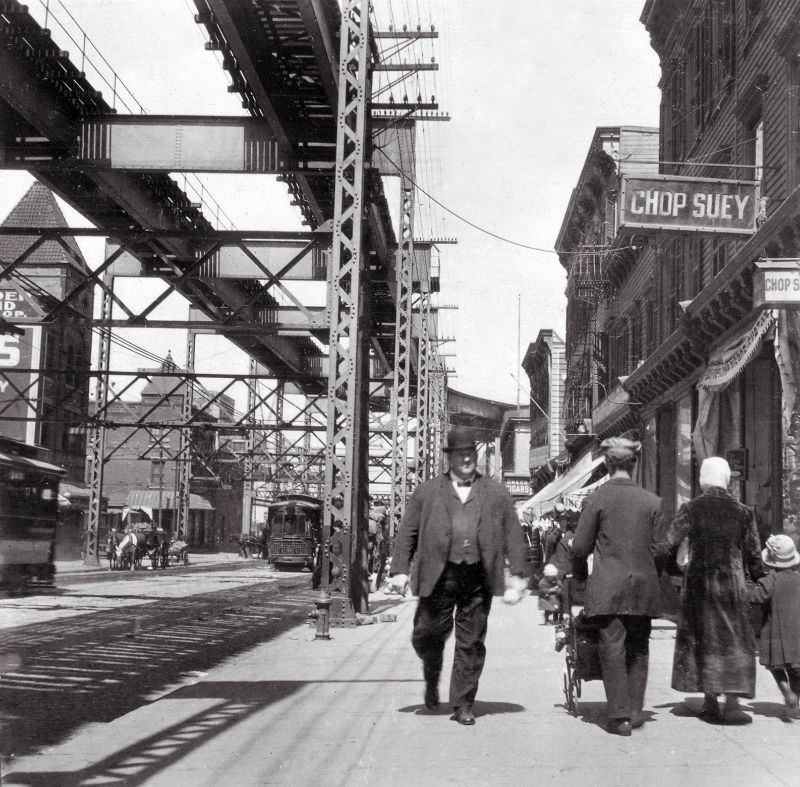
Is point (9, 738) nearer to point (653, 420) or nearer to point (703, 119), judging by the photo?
point (703, 119)

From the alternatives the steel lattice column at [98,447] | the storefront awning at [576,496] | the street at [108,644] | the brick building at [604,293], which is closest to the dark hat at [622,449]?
the street at [108,644]

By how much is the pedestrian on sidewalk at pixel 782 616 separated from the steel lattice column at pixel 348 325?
26.4ft

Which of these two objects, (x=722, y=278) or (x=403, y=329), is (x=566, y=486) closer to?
(x=403, y=329)

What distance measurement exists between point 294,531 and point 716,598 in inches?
1657

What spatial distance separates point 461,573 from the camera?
22.9 feet

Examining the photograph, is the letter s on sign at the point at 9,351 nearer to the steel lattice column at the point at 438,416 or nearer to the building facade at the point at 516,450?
the steel lattice column at the point at 438,416

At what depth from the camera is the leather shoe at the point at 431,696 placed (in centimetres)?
721

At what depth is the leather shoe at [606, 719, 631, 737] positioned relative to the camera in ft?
21.2

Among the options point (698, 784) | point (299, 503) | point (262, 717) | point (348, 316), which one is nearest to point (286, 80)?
point (348, 316)

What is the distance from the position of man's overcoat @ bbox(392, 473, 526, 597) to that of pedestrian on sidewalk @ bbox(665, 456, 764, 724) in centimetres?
103

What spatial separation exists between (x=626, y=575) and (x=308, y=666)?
4641 millimetres

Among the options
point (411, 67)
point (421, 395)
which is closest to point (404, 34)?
point (411, 67)

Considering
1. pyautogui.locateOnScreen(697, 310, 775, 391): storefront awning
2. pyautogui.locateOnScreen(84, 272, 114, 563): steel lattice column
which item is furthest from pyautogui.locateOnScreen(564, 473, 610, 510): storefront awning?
pyautogui.locateOnScreen(84, 272, 114, 563): steel lattice column

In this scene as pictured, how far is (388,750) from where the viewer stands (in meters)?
6.11
